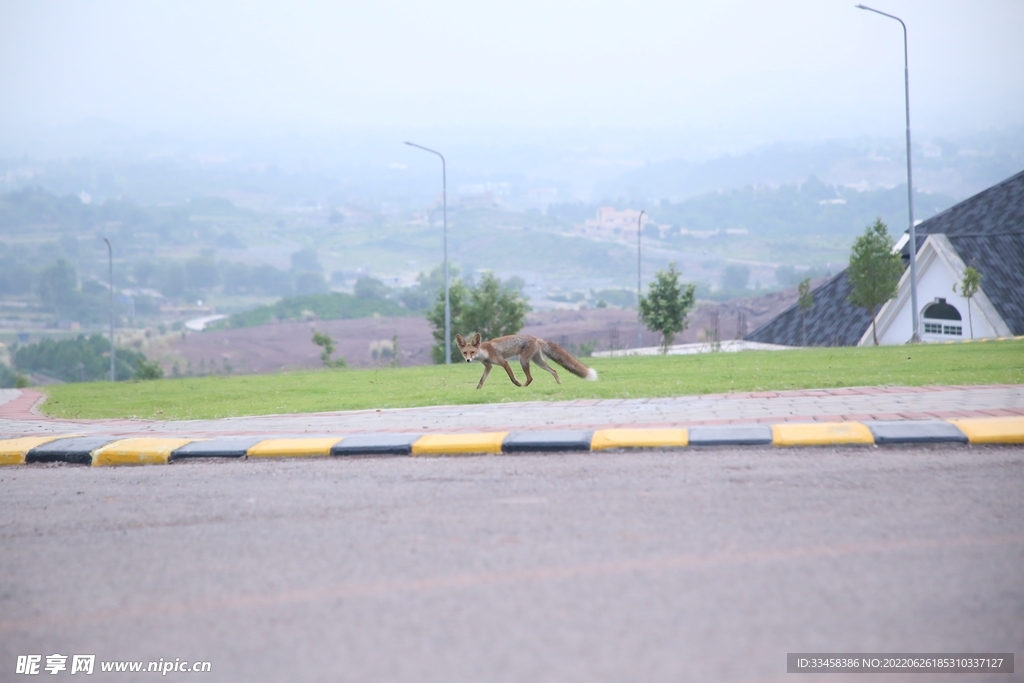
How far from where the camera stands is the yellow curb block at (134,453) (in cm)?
985

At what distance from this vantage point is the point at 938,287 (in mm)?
47844

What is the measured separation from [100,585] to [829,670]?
4101 mm

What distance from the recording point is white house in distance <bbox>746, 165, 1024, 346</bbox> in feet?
147

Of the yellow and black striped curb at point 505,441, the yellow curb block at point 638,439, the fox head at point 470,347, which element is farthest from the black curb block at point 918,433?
the fox head at point 470,347

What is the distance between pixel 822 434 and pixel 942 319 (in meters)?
44.5

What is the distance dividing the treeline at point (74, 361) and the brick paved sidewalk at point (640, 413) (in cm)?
7627

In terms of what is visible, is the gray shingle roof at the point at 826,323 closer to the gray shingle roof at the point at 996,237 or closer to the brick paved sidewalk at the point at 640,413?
the gray shingle roof at the point at 996,237

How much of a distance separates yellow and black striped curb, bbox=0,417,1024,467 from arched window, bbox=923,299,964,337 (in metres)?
42.1

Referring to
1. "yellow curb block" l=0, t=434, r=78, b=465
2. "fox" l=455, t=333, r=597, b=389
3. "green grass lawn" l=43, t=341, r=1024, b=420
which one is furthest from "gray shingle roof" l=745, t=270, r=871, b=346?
"yellow curb block" l=0, t=434, r=78, b=465

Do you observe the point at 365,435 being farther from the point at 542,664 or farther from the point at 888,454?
the point at 542,664

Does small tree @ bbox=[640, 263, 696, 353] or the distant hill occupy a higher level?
the distant hill

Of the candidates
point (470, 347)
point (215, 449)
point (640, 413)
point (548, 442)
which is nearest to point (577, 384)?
point (470, 347)

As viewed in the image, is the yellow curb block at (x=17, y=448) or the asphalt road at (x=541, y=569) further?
the yellow curb block at (x=17, y=448)

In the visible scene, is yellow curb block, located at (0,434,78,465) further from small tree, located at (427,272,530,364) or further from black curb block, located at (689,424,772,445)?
small tree, located at (427,272,530,364)
